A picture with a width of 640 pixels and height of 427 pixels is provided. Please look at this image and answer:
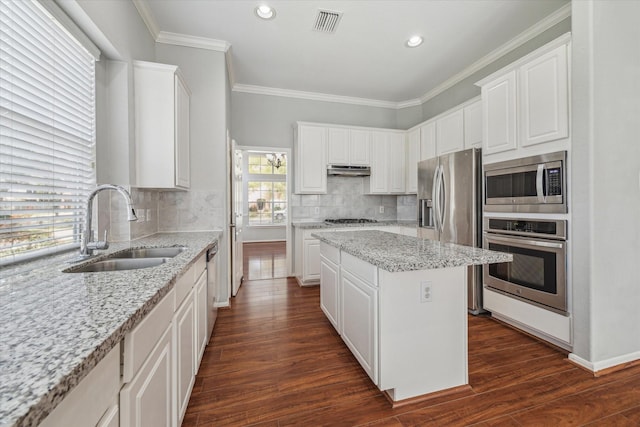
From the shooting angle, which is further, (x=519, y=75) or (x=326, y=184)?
(x=326, y=184)

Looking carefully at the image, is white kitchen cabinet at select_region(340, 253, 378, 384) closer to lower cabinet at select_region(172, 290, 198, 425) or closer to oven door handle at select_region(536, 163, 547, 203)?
lower cabinet at select_region(172, 290, 198, 425)

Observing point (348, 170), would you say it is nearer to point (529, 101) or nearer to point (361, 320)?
point (529, 101)

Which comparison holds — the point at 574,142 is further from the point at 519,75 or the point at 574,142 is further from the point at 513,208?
the point at 519,75

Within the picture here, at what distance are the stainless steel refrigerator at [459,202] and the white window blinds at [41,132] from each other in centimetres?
333

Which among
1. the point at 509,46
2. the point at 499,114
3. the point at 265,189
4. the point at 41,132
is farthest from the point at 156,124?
the point at 265,189

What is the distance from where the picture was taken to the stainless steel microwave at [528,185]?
2158 mm

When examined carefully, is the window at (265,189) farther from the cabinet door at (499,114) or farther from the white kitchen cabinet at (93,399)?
the white kitchen cabinet at (93,399)

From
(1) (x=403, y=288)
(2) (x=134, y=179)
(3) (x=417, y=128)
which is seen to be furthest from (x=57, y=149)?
(3) (x=417, y=128)

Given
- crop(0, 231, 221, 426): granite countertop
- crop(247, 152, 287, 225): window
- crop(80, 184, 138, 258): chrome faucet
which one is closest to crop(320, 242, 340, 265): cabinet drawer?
crop(0, 231, 221, 426): granite countertop

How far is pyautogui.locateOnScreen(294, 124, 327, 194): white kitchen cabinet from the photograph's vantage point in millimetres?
4152

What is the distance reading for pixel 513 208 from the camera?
251cm

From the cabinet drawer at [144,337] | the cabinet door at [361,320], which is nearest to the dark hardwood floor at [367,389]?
the cabinet door at [361,320]

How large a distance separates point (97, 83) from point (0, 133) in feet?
3.29

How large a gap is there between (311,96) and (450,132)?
2.24 meters
